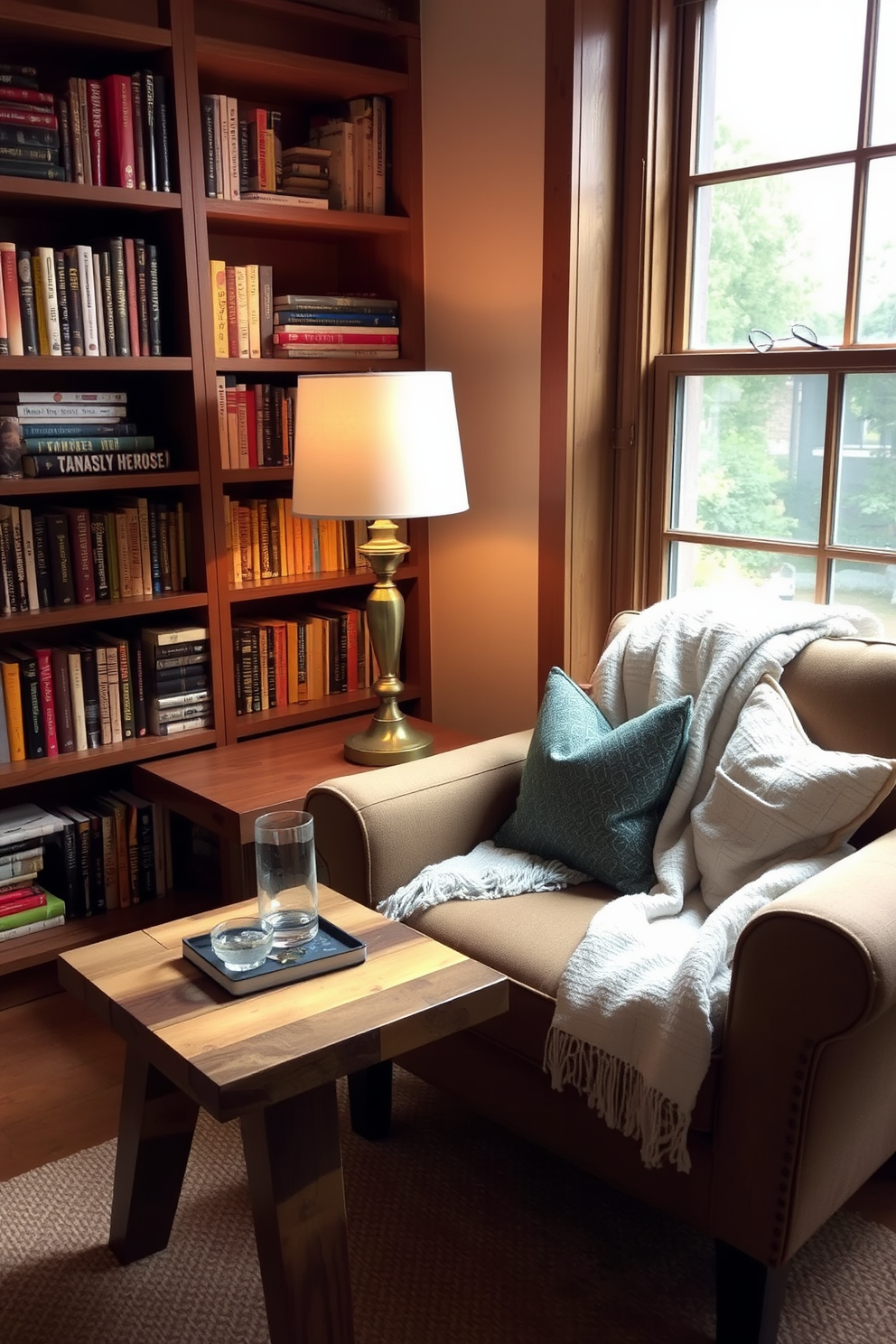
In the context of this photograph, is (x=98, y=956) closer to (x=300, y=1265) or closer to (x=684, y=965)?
(x=300, y=1265)

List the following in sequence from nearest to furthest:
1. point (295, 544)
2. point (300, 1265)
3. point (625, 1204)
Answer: point (300, 1265), point (625, 1204), point (295, 544)

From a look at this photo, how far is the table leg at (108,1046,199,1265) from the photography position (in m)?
1.73

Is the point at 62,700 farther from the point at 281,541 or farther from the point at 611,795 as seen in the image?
the point at 611,795

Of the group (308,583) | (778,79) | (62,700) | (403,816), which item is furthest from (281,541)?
(778,79)

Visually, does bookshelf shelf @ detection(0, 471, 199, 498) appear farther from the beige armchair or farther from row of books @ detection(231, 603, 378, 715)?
the beige armchair

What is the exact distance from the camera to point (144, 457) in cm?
262

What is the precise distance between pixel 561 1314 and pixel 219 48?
2.39 metres

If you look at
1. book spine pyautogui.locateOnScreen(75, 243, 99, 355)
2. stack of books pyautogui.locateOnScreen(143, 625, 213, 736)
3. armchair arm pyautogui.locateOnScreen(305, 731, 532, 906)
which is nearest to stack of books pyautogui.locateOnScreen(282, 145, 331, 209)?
book spine pyautogui.locateOnScreen(75, 243, 99, 355)

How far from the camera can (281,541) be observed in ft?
9.36

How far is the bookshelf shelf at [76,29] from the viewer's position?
2242 mm

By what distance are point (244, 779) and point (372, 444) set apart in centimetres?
73

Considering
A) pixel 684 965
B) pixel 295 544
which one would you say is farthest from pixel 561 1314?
pixel 295 544

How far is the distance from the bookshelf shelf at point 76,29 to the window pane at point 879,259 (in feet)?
4.60

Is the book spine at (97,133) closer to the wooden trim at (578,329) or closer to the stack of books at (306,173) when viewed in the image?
the stack of books at (306,173)
